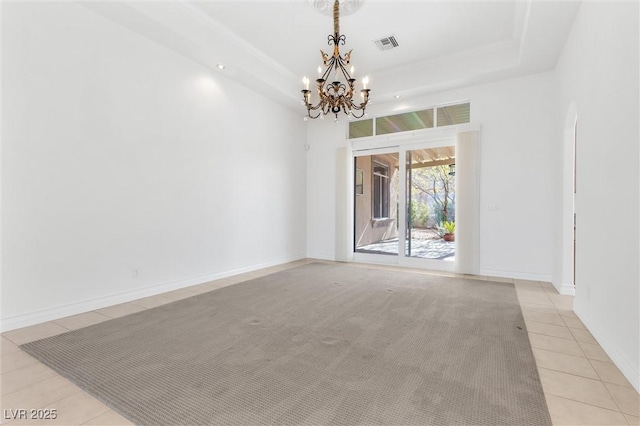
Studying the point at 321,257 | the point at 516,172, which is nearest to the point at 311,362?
the point at 516,172

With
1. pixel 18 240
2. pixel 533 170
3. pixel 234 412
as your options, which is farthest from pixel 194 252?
pixel 533 170

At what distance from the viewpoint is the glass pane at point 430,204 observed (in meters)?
5.38

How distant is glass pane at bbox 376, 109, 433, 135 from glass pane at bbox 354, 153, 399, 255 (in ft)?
1.63

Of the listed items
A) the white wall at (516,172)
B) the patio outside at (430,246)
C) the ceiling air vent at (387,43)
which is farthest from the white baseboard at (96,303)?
the white wall at (516,172)

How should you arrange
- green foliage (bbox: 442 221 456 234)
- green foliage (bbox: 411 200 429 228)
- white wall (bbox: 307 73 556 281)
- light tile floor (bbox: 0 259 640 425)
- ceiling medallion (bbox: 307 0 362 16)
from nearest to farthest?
1. light tile floor (bbox: 0 259 640 425)
2. ceiling medallion (bbox: 307 0 362 16)
3. white wall (bbox: 307 73 556 281)
4. green foliage (bbox: 442 221 456 234)
5. green foliage (bbox: 411 200 429 228)

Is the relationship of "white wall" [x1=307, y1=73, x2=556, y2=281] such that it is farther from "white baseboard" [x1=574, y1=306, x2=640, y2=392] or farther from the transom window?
"white baseboard" [x1=574, y1=306, x2=640, y2=392]

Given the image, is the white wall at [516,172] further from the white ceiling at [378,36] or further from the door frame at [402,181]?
the door frame at [402,181]

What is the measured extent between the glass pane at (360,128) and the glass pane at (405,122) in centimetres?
17

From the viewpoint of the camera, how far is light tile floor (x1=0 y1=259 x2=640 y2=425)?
1.55 metres

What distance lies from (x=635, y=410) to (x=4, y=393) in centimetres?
353

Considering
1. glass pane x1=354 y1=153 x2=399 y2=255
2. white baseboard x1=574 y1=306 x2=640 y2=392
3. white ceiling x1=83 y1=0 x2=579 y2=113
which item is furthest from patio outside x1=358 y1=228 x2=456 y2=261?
white baseboard x1=574 y1=306 x2=640 y2=392

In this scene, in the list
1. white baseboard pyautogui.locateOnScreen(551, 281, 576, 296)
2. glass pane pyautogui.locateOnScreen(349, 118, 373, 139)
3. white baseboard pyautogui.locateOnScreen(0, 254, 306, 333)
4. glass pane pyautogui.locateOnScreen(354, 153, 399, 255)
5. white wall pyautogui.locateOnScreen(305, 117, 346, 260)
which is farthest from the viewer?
white wall pyautogui.locateOnScreen(305, 117, 346, 260)

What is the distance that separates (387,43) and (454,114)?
1768 millimetres

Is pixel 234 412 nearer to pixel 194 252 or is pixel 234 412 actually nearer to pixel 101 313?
pixel 101 313
